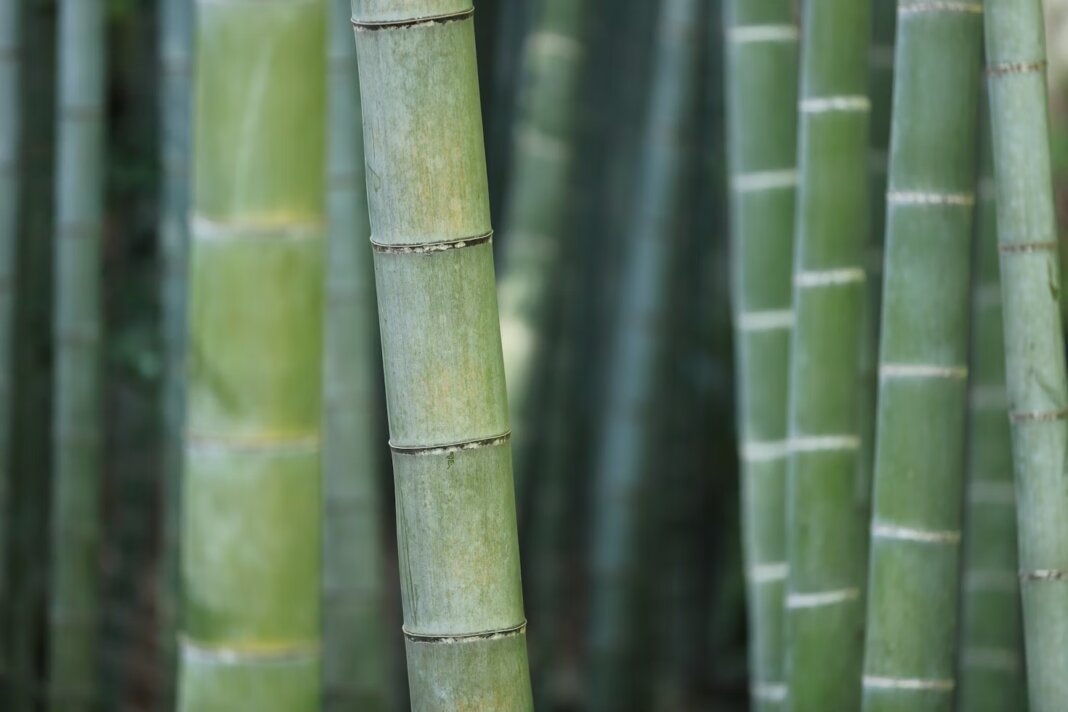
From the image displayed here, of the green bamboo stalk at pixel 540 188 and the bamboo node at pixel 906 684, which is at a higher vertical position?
the green bamboo stalk at pixel 540 188

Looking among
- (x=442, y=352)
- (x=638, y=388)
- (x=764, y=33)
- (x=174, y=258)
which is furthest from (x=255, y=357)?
(x=638, y=388)

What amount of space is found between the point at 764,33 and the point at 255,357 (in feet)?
2.12

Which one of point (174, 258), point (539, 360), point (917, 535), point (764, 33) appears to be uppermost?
point (764, 33)

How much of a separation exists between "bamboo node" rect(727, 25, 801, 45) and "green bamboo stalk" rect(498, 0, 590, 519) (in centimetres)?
83

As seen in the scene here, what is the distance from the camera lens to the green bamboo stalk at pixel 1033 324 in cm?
91

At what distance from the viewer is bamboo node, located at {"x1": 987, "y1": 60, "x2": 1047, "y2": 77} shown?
91 centimetres

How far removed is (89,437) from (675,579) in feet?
4.49

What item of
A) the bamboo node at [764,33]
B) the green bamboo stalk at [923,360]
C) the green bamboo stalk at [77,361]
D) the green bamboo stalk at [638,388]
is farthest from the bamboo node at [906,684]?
the green bamboo stalk at [77,361]

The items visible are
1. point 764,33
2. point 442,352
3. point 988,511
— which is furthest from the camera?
point 988,511

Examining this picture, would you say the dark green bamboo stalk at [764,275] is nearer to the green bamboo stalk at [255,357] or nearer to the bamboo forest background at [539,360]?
the bamboo forest background at [539,360]

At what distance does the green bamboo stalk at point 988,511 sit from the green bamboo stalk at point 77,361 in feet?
4.14

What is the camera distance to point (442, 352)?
0.75m

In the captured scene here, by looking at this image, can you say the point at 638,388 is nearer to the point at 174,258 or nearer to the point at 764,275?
the point at 174,258

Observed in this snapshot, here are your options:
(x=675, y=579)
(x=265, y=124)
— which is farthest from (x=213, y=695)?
(x=675, y=579)
